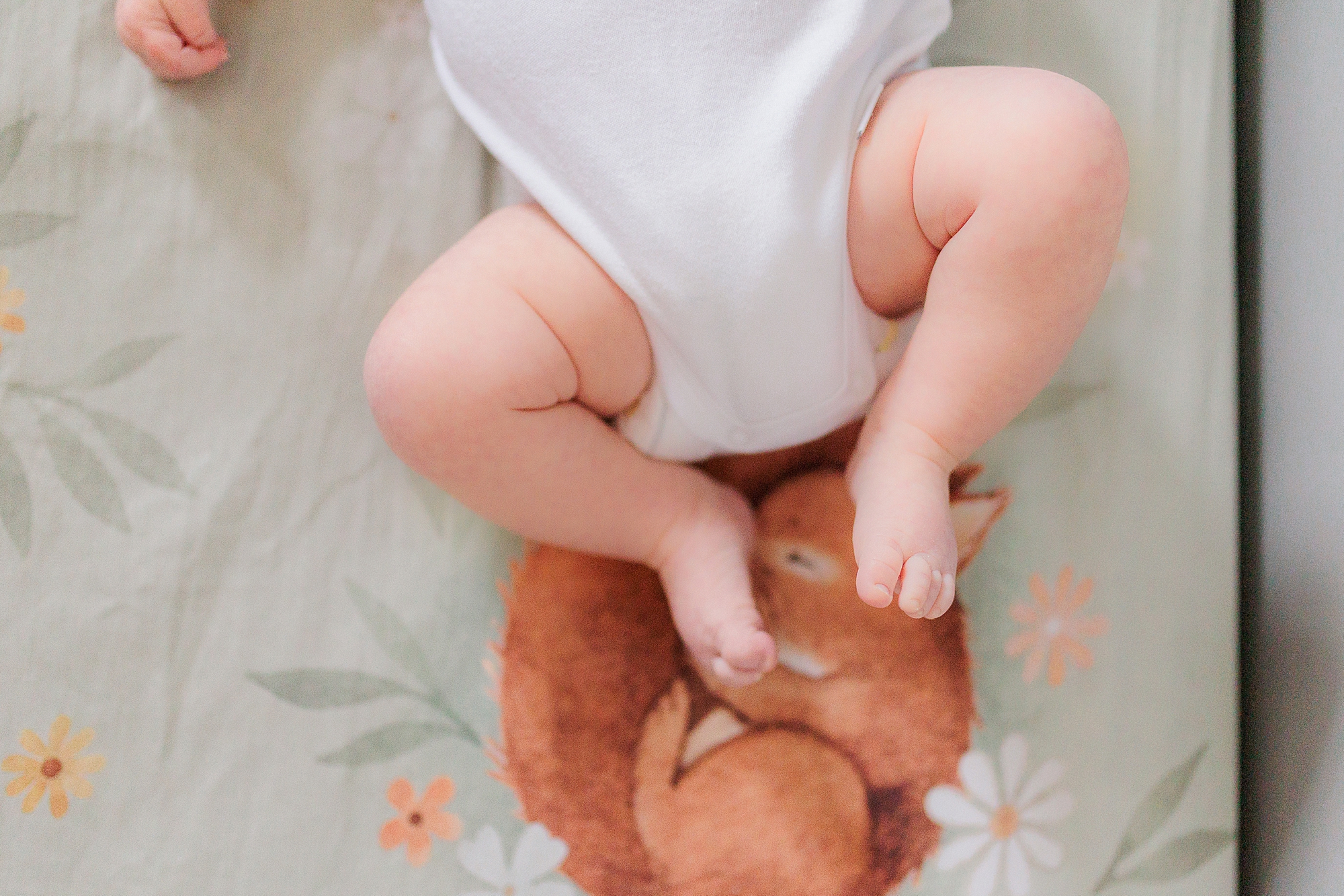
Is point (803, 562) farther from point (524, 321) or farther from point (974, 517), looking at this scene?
point (524, 321)

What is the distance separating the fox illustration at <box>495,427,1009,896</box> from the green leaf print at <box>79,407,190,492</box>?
1.00 feet

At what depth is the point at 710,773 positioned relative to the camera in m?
0.79

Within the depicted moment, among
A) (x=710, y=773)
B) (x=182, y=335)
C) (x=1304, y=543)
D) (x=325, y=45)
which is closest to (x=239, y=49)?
(x=325, y=45)

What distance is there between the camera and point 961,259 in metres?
0.62

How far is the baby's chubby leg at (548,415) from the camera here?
669 millimetres

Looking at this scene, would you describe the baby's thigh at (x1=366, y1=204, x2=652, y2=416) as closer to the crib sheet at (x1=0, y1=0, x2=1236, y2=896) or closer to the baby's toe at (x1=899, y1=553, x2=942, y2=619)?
the crib sheet at (x1=0, y1=0, x2=1236, y2=896)

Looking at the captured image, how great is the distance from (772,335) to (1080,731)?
0.43m

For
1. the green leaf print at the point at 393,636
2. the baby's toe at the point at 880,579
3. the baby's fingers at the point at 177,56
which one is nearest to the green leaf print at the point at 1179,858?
the baby's toe at the point at 880,579

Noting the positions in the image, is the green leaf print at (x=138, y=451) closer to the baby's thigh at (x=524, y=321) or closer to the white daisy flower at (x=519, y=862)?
the baby's thigh at (x=524, y=321)

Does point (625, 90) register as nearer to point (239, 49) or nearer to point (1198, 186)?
point (239, 49)

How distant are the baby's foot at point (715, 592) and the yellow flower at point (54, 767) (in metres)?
0.50

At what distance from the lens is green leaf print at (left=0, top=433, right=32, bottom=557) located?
777 millimetres

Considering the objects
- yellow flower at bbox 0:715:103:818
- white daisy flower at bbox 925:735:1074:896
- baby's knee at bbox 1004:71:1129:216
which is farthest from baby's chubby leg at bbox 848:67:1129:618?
yellow flower at bbox 0:715:103:818

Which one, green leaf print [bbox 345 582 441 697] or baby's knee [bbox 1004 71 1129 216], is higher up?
baby's knee [bbox 1004 71 1129 216]
